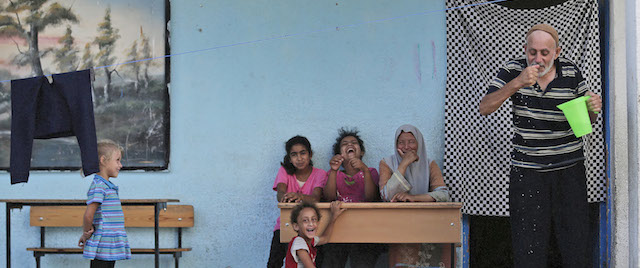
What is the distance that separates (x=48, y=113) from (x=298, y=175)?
2.00 meters

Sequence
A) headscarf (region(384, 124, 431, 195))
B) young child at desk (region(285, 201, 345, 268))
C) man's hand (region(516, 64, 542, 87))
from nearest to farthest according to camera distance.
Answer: man's hand (region(516, 64, 542, 87)) → young child at desk (region(285, 201, 345, 268)) → headscarf (region(384, 124, 431, 195))

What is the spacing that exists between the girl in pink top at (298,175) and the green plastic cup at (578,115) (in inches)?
94.0

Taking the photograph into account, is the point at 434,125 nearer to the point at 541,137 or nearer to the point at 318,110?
the point at 318,110

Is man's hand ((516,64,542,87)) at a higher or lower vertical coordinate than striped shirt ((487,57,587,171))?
higher

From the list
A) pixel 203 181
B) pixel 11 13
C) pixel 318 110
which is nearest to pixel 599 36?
pixel 318 110

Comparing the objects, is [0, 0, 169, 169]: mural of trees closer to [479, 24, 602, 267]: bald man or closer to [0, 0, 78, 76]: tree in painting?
[0, 0, 78, 76]: tree in painting

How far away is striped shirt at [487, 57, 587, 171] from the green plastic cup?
0.12m

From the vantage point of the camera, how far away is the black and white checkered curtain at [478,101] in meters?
6.09

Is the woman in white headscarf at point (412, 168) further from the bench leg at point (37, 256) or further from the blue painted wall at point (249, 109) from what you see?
the bench leg at point (37, 256)

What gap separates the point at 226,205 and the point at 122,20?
1.79 m

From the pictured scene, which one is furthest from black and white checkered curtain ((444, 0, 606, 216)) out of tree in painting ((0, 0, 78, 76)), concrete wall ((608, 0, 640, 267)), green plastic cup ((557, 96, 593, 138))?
tree in painting ((0, 0, 78, 76))

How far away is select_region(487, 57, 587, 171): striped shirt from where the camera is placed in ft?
13.7

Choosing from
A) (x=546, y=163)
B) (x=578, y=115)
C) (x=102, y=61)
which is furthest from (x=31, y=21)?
(x=578, y=115)

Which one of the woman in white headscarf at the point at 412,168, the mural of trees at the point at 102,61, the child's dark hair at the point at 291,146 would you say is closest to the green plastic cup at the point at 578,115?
the woman in white headscarf at the point at 412,168
